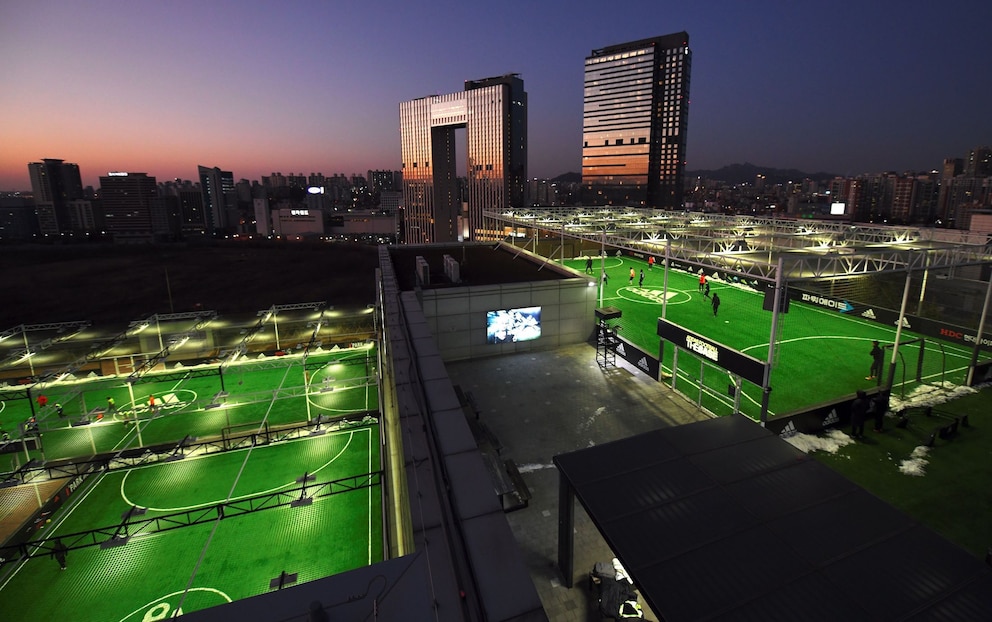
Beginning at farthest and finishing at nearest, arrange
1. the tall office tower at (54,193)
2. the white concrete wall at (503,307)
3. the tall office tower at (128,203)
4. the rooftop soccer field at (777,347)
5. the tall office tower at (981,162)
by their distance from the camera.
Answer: the tall office tower at (128,203), the tall office tower at (54,193), the tall office tower at (981,162), the white concrete wall at (503,307), the rooftop soccer field at (777,347)

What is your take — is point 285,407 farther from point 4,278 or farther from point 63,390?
point 4,278

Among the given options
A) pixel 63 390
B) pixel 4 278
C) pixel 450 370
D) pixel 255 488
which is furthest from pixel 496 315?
pixel 4 278

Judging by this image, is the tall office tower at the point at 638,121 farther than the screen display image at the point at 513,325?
Yes

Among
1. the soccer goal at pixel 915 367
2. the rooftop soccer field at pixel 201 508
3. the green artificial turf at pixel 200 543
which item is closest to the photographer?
the green artificial turf at pixel 200 543

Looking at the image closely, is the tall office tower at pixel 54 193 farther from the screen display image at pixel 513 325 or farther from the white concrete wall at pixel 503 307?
the screen display image at pixel 513 325

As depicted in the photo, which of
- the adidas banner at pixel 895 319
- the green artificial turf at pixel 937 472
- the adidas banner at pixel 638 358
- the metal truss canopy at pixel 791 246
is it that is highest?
the metal truss canopy at pixel 791 246

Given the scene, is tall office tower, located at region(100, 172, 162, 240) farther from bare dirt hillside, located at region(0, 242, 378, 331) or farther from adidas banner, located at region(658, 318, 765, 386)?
adidas banner, located at region(658, 318, 765, 386)

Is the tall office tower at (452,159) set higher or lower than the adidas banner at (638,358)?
higher

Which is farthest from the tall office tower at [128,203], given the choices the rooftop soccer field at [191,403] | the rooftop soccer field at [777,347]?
the rooftop soccer field at [777,347]
